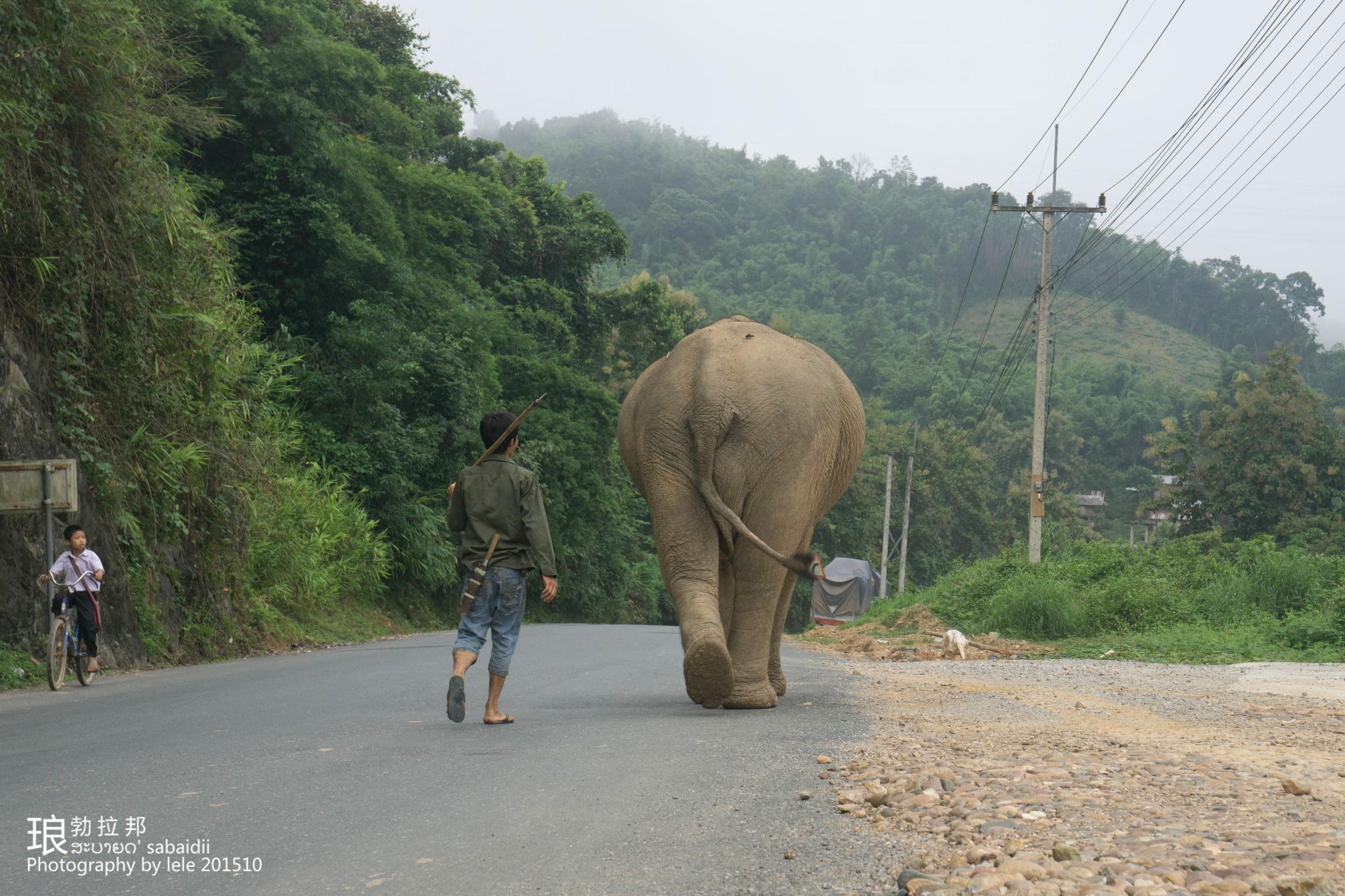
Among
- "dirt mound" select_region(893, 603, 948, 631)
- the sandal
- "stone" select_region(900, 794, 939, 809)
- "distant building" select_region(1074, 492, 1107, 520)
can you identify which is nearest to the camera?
"stone" select_region(900, 794, 939, 809)

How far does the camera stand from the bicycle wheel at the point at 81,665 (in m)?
10.4

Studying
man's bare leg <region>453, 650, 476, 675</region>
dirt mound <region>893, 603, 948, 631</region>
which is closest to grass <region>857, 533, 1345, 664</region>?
dirt mound <region>893, 603, 948, 631</region>

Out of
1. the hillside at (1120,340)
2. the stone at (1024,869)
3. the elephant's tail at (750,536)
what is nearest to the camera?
the stone at (1024,869)

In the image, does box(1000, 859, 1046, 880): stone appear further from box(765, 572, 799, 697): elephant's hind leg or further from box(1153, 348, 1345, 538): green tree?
box(1153, 348, 1345, 538): green tree

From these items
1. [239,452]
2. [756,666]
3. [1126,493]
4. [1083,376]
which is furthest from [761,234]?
[756,666]

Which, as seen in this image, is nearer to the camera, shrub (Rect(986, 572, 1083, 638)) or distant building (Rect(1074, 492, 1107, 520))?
shrub (Rect(986, 572, 1083, 638))

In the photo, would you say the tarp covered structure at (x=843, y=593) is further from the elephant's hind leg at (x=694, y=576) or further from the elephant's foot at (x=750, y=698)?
the elephant's hind leg at (x=694, y=576)

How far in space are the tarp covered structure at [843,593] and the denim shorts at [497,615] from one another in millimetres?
37328

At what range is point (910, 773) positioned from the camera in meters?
4.83

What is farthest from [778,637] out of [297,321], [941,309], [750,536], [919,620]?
[941,309]

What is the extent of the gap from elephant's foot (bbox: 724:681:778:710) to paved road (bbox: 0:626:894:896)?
150mm

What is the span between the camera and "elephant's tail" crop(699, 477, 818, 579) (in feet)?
24.0

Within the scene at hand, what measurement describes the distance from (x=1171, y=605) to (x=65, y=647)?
48.1 feet

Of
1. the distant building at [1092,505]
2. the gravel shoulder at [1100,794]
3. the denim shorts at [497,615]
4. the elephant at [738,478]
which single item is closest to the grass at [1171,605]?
the gravel shoulder at [1100,794]
